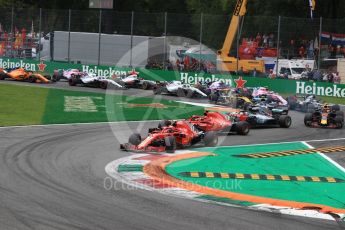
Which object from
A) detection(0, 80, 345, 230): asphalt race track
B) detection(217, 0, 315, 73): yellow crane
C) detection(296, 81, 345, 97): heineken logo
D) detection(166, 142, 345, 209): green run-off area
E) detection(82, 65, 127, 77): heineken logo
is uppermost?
detection(217, 0, 315, 73): yellow crane

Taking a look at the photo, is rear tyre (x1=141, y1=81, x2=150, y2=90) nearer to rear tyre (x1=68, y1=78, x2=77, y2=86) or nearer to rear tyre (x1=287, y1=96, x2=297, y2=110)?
rear tyre (x1=68, y1=78, x2=77, y2=86)

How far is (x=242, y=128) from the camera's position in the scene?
2133 centimetres

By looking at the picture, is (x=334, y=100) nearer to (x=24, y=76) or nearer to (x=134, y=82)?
(x=134, y=82)

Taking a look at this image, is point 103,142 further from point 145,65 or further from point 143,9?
point 143,9

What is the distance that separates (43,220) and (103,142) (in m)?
9.23

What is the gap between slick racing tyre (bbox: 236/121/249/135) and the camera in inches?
837

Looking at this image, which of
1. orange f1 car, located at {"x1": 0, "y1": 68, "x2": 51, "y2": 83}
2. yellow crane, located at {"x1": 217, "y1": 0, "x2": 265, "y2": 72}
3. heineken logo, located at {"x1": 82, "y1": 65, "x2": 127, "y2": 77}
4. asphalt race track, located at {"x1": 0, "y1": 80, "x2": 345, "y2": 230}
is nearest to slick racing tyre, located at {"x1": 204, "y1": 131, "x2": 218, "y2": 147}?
asphalt race track, located at {"x1": 0, "y1": 80, "x2": 345, "y2": 230}

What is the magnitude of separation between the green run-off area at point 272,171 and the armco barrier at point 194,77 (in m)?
18.2

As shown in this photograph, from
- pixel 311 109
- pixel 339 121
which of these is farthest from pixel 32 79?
pixel 339 121

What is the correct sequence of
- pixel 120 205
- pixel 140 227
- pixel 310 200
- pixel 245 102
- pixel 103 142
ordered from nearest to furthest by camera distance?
pixel 140 227
pixel 120 205
pixel 310 200
pixel 103 142
pixel 245 102

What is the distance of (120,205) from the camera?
1076cm

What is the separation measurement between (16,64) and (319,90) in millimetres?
24051

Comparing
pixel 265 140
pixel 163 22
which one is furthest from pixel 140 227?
pixel 163 22

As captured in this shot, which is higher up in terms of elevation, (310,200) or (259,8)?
(259,8)
